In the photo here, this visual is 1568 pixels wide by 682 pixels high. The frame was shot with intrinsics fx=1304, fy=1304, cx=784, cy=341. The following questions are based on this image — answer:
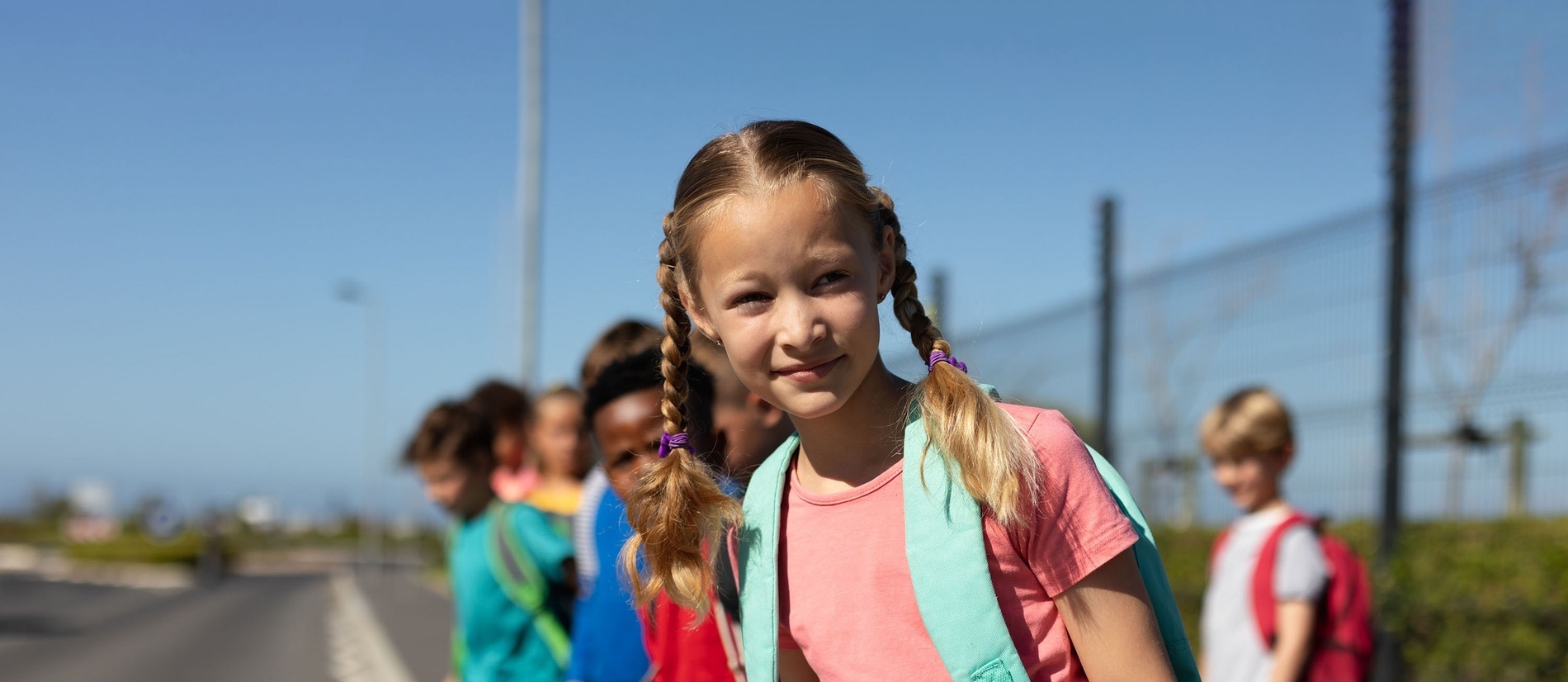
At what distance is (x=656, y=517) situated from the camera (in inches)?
72.2

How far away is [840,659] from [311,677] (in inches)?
459

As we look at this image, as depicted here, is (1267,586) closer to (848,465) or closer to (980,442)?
(848,465)

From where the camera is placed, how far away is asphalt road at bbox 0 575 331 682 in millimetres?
13055

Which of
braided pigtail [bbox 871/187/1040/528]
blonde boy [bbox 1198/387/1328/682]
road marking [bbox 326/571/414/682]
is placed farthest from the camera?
road marking [bbox 326/571/414/682]

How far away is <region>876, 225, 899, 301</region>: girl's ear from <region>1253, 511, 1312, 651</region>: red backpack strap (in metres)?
2.04

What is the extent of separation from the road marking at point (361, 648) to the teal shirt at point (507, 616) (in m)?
7.61

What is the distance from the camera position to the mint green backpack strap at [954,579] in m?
1.50

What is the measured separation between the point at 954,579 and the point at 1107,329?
20.9ft

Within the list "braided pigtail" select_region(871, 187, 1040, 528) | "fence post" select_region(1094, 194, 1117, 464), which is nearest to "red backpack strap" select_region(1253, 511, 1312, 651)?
"braided pigtail" select_region(871, 187, 1040, 528)

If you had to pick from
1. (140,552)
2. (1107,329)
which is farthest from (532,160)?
(140,552)

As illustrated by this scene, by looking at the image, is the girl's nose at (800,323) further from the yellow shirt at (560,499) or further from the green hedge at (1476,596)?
the green hedge at (1476,596)

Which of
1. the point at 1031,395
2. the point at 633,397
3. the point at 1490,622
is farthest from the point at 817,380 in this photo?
the point at 1031,395

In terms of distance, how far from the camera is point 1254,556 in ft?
11.2

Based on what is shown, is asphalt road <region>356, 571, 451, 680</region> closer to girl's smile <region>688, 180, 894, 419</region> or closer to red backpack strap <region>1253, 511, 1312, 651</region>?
red backpack strap <region>1253, 511, 1312, 651</region>
